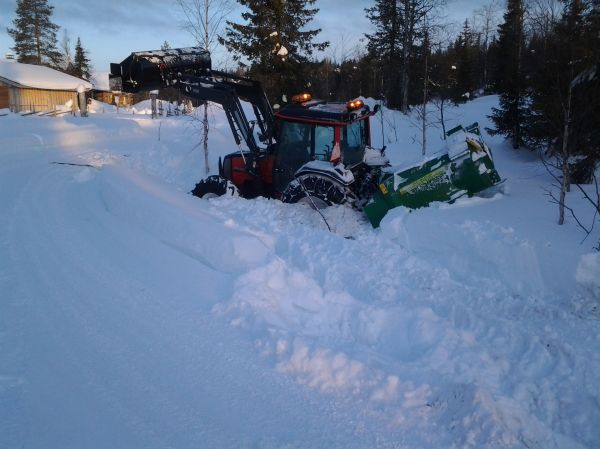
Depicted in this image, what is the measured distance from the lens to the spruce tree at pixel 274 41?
23000mm

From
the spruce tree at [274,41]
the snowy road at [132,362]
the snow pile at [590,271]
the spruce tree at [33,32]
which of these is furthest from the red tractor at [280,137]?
the spruce tree at [33,32]

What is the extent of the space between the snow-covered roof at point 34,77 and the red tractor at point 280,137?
3408cm

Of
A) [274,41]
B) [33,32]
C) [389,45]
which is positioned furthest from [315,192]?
[33,32]

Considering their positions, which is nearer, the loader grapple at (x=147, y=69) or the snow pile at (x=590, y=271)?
the snow pile at (x=590, y=271)

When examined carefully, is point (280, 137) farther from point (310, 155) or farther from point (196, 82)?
point (196, 82)

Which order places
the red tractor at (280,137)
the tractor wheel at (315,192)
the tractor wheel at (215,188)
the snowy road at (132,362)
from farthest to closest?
1. the tractor wheel at (215,188)
2. the red tractor at (280,137)
3. the tractor wheel at (315,192)
4. the snowy road at (132,362)

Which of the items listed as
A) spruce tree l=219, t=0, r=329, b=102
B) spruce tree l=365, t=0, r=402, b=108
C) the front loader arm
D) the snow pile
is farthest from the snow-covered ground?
spruce tree l=365, t=0, r=402, b=108

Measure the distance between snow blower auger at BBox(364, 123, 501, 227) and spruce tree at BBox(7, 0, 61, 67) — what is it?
60.8 metres

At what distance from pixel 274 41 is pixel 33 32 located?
45198 millimetres

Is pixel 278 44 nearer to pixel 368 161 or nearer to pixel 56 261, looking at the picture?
pixel 368 161

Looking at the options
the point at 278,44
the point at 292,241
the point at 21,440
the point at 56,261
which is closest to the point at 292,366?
the point at 21,440

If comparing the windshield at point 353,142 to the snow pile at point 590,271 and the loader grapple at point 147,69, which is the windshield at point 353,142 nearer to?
the loader grapple at point 147,69

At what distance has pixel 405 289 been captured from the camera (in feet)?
17.1

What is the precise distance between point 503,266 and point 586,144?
5.78 metres
